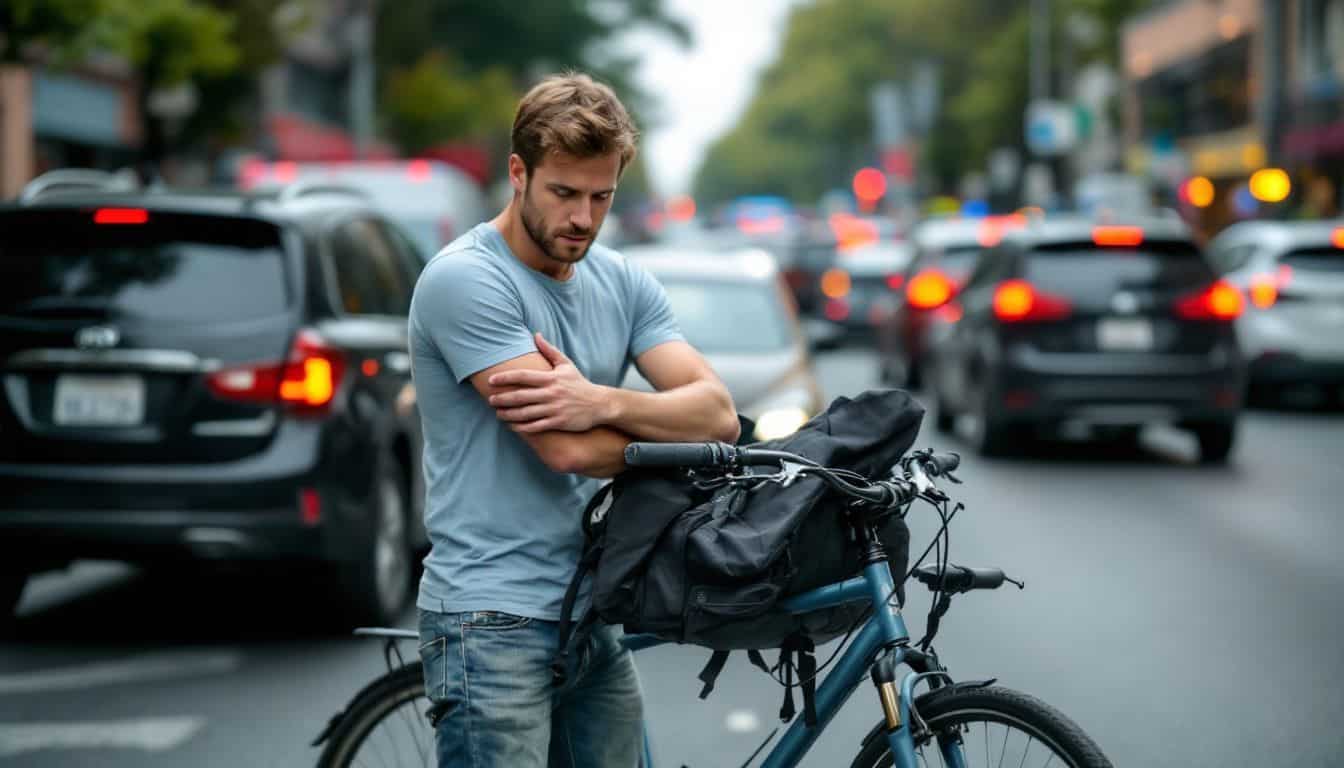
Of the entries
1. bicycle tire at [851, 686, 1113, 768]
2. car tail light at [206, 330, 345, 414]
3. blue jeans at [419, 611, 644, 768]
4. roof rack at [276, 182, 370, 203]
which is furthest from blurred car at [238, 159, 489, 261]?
bicycle tire at [851, 686, 1113, 768]

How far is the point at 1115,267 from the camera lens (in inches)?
540

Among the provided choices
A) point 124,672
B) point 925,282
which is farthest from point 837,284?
point 124,672

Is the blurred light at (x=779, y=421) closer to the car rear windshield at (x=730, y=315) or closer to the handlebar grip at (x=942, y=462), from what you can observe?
the car rear windshield at (x=730, y=315)

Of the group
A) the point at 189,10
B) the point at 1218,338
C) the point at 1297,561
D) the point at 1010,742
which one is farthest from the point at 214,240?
the point at 189,10

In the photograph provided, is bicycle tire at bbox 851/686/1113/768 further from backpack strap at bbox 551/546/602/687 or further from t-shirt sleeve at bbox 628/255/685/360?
t-shirt sleeve at bbox 628/255/685/360

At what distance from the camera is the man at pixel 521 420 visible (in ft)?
10.8

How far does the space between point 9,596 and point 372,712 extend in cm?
461

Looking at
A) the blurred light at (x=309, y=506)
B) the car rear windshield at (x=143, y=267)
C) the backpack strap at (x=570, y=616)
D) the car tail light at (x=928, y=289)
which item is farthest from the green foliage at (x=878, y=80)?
the backpack strap at (x=570, y=616)

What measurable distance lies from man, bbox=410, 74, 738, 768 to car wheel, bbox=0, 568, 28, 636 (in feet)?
16.0

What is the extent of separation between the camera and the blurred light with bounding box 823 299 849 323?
28172 mm

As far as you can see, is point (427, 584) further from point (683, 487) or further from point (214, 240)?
point (214, 240)

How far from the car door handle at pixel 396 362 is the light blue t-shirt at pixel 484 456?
14.9 feet

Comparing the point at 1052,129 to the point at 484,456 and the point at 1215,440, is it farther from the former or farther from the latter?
the point at 484,456

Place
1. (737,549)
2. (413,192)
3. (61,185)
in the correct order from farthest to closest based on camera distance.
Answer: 1. (413,192)
2. (61,185)
3. (737,549)
